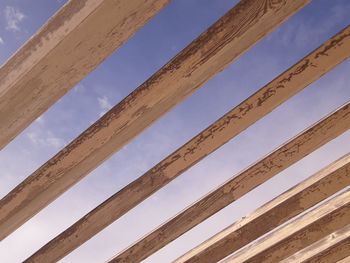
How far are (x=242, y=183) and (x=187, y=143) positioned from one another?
2.62 feet

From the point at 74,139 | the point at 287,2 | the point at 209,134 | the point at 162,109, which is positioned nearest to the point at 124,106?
the point at 162,109

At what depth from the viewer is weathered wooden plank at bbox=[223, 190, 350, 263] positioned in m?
4.12

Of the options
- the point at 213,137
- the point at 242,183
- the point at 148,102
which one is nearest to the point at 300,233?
the point at 242,183

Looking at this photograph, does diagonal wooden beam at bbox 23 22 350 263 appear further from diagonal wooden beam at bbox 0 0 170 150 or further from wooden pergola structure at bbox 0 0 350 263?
diagonal wooden beam at bbox 0 0 170 150

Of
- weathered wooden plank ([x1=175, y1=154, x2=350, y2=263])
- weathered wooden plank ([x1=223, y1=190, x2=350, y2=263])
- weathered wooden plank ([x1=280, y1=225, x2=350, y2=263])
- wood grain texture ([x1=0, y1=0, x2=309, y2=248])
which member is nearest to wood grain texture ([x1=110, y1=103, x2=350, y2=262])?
weathered wooden plank ([x1=175, y1=154, x2=350, y2=263])

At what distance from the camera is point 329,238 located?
438 centimetres

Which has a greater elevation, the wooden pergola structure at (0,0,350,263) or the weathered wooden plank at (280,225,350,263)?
the wooden pergola structure at (0,0,350,263)

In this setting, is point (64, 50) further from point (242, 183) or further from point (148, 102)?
point (242, 183)

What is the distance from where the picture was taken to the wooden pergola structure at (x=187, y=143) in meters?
2.19

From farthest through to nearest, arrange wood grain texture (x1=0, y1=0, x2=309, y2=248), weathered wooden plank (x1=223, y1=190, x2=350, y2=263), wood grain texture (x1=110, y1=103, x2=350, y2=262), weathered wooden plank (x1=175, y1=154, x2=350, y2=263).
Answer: weathered wooden plank (x1=223, y1=190, x2=350, y2=263) < weathered wooden plank (x1=175, y1=154, x2=350, y2=263) < wood grain texture (x1=110, y1=103, x2=350, y2=262) < wood grain texture (x1=0, y1=0, x2=309, y2=248)

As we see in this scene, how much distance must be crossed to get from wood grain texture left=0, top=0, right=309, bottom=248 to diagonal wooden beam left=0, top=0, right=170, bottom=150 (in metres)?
0.64

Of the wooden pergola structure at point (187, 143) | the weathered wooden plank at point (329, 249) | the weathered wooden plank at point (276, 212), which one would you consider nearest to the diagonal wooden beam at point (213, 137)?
the wooden pergola structure at point (187, 143)

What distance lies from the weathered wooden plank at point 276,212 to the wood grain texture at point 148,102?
181 centimetres

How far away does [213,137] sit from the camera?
11.3ft
